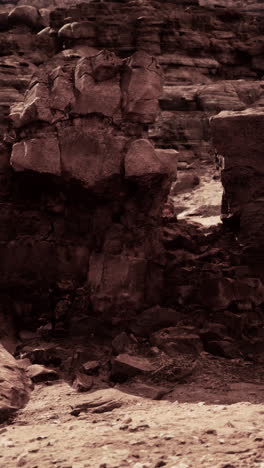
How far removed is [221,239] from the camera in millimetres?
6289

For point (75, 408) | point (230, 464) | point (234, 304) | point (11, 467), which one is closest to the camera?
point (230, 464)

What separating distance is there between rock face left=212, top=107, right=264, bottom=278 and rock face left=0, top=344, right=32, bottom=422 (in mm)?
2421

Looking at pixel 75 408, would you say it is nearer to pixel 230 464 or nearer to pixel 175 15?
pixel 230 464

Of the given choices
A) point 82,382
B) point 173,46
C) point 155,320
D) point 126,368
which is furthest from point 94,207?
point 173,46

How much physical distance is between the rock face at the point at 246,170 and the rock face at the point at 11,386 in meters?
2.42

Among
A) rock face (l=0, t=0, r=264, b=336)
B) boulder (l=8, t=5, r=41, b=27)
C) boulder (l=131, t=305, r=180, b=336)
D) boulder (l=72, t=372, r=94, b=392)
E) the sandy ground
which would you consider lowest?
the sandy ground

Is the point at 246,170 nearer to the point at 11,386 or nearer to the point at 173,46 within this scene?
the point at 11,386

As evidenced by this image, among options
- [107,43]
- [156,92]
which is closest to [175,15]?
[107,43]

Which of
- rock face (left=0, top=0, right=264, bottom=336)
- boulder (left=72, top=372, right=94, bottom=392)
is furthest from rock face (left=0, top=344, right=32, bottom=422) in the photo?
rock face (left=0, top=0, right=264, bottom=336)

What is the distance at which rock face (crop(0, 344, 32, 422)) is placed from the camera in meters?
4.73

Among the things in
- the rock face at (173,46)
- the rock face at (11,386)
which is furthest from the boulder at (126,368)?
the rock face at (173,46)

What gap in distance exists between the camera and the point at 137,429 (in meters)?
4.13

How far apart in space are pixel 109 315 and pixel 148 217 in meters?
1.05

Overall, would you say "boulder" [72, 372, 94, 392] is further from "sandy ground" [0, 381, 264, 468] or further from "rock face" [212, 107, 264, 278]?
"rock face" [212, 107, 264, 278]
